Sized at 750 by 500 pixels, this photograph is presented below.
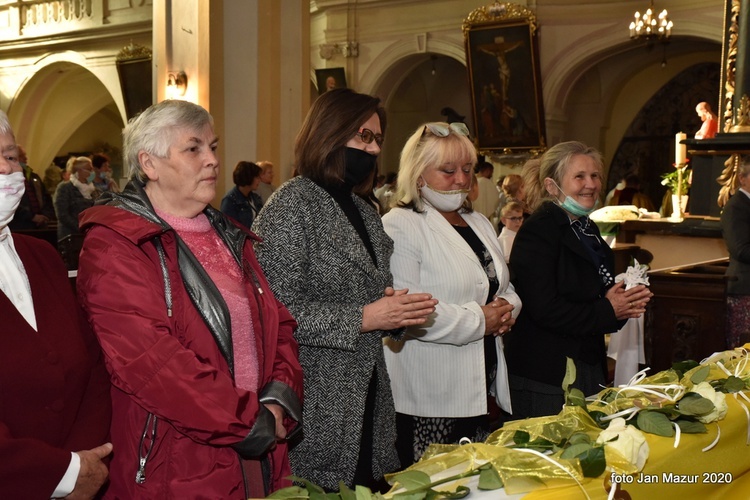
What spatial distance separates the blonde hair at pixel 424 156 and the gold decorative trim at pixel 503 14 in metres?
11.8

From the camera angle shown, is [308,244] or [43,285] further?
[308,244]

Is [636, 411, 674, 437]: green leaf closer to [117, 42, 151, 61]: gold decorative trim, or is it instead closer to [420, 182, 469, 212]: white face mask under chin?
[420, 182, 469, 212]: white face mask under chin

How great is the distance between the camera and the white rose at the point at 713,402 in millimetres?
2082

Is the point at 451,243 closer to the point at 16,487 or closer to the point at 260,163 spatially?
the point at 16,487

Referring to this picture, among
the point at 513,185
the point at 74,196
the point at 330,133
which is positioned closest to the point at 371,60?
the point at 74,196

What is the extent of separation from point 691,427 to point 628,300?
127 centimetres

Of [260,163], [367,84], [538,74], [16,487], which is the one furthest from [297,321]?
[367,84]

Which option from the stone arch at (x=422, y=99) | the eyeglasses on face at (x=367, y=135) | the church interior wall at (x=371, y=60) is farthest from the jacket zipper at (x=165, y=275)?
the stone arch at (x=422, y=99)

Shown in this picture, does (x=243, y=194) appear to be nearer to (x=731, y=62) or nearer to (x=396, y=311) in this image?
(x=731, y=62)

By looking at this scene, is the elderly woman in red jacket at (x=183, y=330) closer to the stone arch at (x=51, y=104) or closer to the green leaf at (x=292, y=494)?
the green leaf at (x=292, y=494)

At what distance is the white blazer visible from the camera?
302cm

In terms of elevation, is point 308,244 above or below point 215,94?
below

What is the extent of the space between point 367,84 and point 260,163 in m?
8.24

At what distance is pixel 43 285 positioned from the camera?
6.60ft
